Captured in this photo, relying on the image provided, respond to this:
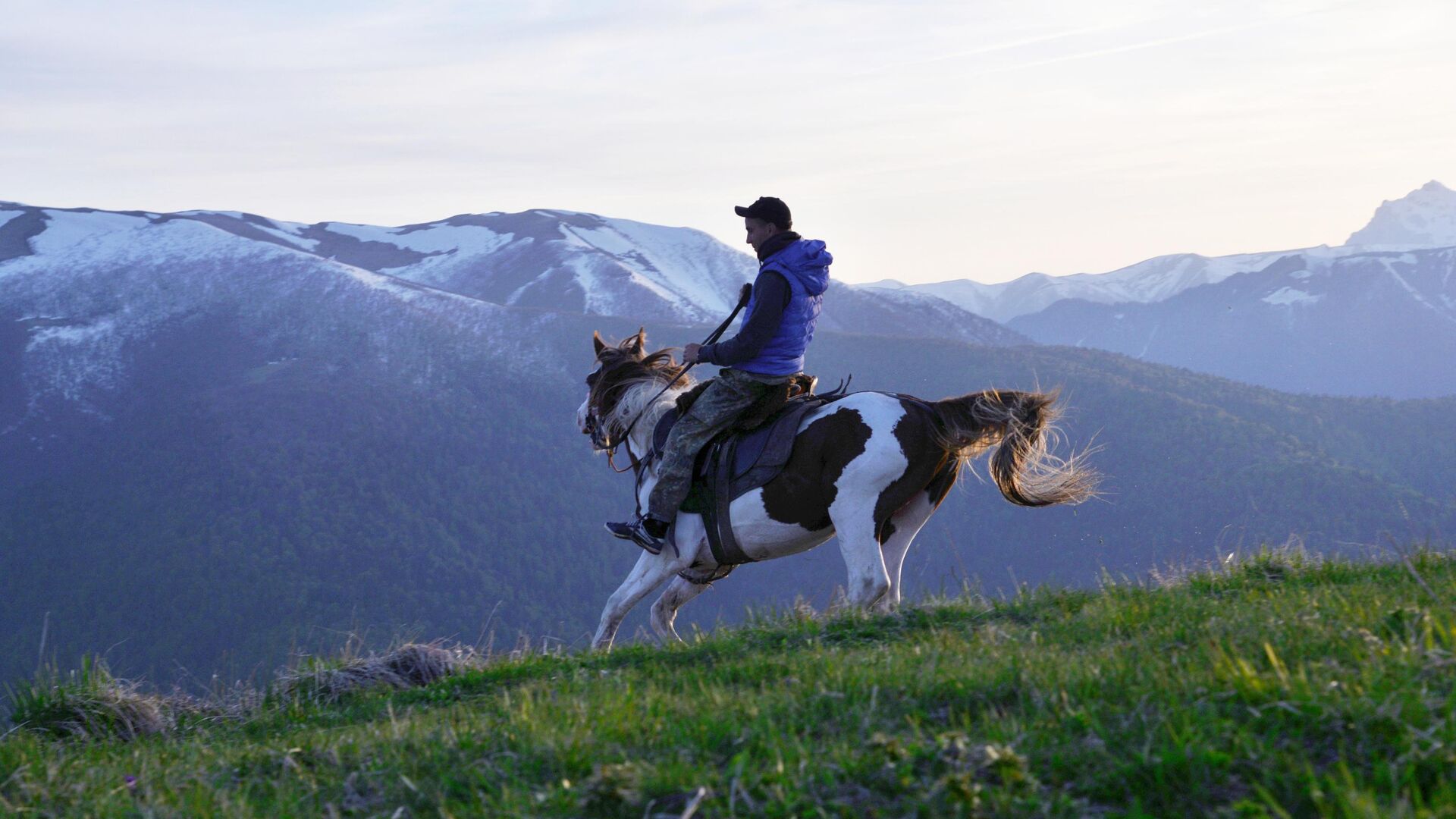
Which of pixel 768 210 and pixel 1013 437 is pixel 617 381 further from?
pixel 1013 437

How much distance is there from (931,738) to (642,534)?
529cm

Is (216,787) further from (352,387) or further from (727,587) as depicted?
(352,387)

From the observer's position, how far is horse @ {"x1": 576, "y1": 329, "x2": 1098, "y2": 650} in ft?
26.4

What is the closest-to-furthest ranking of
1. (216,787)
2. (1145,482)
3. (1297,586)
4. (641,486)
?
(216,787), (1297,586), (641,486), (1145,482)

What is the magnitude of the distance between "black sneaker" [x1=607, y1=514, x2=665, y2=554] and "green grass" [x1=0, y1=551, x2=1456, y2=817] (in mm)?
2829

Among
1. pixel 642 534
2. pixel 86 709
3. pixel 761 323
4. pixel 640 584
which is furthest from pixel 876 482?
pixel 86 709

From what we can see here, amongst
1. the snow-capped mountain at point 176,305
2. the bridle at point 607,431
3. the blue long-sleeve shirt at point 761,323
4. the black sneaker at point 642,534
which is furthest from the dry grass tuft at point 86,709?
the snow-capped mountain at point 176,305

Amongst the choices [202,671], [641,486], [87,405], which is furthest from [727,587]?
[641,486]

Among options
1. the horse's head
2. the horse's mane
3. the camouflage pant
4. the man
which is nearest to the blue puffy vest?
the man

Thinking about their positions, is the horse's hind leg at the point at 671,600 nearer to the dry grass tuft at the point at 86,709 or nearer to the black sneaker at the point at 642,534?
the black sneaker at the point at 642,534

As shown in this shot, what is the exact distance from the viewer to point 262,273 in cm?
16125

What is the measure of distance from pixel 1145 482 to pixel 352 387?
8582 cm

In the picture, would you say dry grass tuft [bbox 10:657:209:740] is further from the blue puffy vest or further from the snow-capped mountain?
the snow-capped mountain

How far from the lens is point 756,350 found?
8188 millimetres
